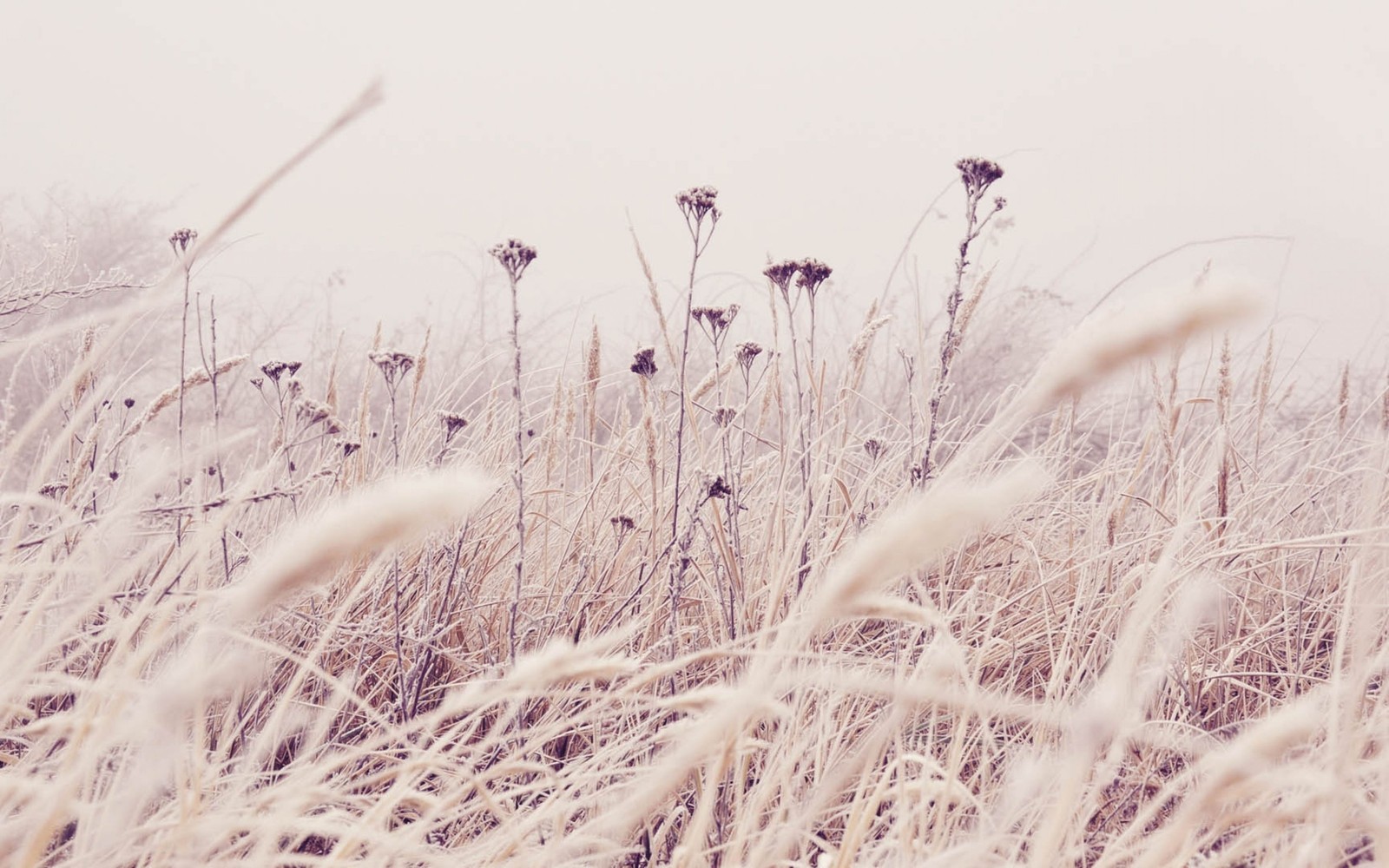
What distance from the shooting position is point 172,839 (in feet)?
1.94

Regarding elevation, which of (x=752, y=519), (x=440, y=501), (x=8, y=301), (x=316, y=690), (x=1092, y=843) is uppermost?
(x=8, y=301)

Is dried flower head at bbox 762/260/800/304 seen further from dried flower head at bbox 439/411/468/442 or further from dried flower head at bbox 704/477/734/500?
dried flower head at bbox 439/411/468/442

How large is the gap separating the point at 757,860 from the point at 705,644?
0.86 metres

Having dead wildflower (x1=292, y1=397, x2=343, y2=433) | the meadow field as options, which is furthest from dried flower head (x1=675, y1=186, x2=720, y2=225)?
dead wildflower (x1=292, y1=397, x2=343, y2=433)

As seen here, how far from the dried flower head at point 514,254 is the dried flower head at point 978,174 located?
52cm

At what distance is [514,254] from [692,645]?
72cm

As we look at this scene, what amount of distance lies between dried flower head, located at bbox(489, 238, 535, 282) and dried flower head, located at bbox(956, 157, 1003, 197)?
52 cm

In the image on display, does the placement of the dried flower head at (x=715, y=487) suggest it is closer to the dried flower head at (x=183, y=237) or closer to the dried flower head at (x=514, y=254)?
the dried flower head at (x=514, y=254)

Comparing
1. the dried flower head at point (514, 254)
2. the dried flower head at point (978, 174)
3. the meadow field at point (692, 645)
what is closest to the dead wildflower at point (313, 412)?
the meadow field at point (692, 645)

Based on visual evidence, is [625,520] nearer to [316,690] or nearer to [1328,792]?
[316,690]

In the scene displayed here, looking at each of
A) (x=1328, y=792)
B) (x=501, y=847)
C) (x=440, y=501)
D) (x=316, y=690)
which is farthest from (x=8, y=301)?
(x=1328, y=792)

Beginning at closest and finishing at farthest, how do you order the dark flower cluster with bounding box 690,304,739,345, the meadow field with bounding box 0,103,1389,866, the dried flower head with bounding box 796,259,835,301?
the meadow field with bounding box 0,103,1389,866 → the dried flower head with bounding box 796,259,835,301 → the dark flower cluster with bounding box 690,304,739,345

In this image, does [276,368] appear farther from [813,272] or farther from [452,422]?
[813,272]

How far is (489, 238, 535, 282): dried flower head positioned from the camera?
111 cm
